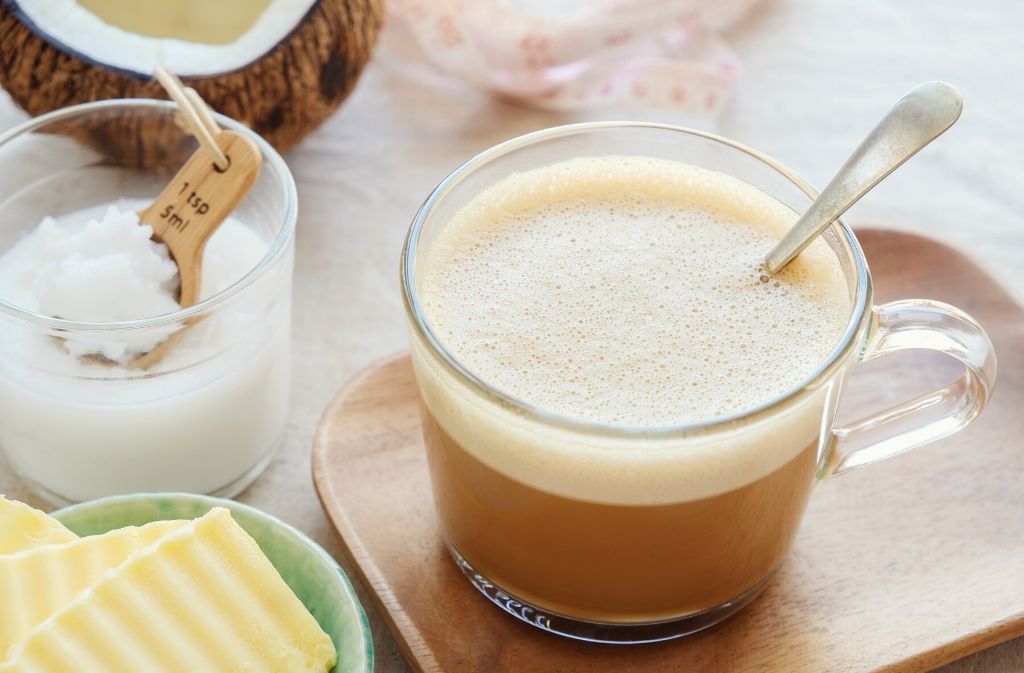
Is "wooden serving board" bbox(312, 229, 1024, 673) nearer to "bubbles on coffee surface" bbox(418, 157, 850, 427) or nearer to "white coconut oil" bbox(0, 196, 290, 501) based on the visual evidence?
"white coconut oil" bbox(0, 196, 290, 501)

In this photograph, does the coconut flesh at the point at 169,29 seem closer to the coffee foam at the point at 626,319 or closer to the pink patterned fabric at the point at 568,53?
the pink patterned fabric at the point at 568,53

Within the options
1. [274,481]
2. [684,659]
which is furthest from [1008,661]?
[274,481]

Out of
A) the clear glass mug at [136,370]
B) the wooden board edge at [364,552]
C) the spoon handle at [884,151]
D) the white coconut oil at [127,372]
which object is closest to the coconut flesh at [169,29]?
the clear glass mug at [136,370]

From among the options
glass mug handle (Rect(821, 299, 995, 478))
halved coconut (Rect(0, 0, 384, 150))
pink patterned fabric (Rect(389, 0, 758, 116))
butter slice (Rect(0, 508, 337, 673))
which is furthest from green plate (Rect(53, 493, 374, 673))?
pink patterned fabric (Rect(389, 0, 758, 116))

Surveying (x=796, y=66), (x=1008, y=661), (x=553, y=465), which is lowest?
(x=1008, y=661)

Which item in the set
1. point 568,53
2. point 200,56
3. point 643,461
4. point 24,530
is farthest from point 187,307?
point 568,53

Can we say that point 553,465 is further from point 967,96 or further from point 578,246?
point 967,96
